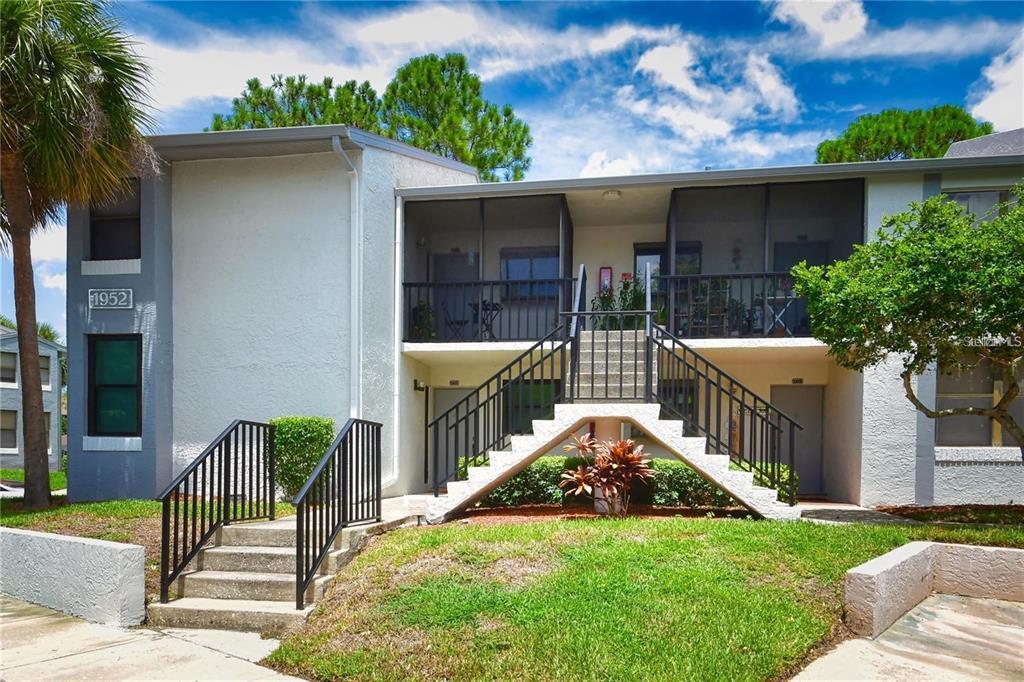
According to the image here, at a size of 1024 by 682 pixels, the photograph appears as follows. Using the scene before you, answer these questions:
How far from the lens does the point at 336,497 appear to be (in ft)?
21.2

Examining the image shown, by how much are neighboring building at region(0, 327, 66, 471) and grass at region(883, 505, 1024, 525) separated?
Result: 23812 millimetres

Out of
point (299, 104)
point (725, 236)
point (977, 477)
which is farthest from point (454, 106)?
point (977, 477)

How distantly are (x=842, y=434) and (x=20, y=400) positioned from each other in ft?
83.3

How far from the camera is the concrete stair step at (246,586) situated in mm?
5801

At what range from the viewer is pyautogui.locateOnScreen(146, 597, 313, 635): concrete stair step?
5.45 meters

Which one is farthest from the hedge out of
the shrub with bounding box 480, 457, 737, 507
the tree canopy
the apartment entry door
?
the tree canopy

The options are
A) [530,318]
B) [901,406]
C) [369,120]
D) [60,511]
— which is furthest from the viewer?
[369,120]

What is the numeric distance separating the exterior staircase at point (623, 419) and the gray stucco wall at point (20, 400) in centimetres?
2110

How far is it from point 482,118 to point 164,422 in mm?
14342

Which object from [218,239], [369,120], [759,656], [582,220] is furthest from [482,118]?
[759,656]

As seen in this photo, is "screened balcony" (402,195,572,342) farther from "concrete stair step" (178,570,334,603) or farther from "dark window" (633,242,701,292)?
"concrete stair step" (178,570,334,603)

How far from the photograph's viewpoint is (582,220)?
13.9m

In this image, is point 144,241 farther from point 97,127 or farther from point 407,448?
point 407,448

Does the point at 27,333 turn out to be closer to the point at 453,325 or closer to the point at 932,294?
the point at 453,325
